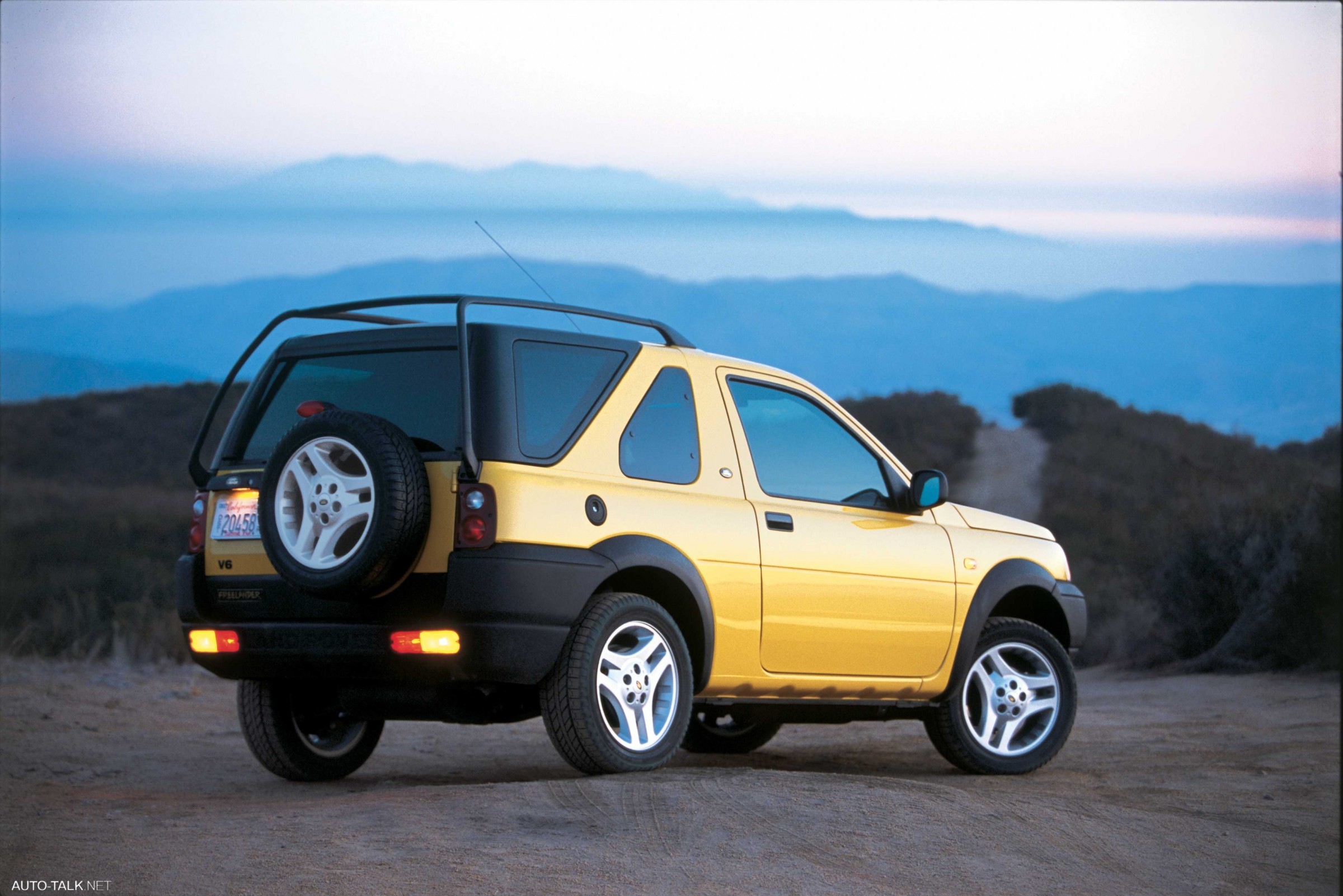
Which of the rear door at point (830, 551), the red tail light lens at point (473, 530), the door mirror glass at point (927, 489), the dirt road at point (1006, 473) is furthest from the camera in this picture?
the dirt road at point (1006, 473)

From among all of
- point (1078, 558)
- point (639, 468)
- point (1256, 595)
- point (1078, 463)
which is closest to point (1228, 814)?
point (639, 468)

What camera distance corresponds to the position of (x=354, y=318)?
Answer: 23.0 ft

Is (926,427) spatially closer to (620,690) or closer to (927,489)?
(927,489)

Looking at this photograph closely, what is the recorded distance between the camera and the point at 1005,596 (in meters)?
8.09

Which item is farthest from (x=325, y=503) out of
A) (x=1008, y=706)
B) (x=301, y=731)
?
(x=1008, y=706)

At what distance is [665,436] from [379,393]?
1.24 meters

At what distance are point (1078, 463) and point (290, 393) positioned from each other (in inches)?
1156

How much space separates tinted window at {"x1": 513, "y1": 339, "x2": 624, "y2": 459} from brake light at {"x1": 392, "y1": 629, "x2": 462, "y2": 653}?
778 mm

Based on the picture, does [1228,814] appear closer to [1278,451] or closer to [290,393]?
[290,393]

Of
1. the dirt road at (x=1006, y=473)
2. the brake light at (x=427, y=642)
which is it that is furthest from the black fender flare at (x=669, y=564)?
the dirt road at (x=1006, y=473)

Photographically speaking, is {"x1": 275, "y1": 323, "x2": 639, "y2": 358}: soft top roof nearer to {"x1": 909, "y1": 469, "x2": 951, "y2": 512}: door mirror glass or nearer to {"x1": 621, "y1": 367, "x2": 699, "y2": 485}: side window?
{"x1": 621, "y1": 367, "x2": 699, "y2": 485}: side window

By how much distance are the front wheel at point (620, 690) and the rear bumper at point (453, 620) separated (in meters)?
0.12

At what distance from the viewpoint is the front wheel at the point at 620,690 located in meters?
5.97

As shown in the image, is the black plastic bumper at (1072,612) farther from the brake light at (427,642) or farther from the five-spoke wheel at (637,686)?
the brake light at (427,642)
